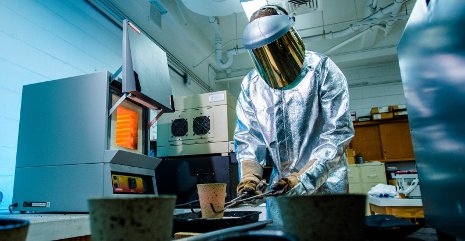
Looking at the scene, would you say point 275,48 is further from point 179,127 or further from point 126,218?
point 179,127

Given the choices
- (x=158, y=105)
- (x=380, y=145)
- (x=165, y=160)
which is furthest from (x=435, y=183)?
(x=380, y=145)

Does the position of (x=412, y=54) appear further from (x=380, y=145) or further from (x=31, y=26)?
(x=380, y=145)

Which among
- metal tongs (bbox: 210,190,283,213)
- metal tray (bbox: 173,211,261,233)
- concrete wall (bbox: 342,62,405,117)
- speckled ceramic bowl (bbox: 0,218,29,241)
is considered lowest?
metal tray (bbox: 173,211,261,233)

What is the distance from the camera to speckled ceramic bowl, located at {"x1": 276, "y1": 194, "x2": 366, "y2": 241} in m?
0.38

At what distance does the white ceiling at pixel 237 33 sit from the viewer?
376 cm

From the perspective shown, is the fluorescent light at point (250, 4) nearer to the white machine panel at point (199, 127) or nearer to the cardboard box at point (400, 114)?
the white machine panel at point (199, 127)

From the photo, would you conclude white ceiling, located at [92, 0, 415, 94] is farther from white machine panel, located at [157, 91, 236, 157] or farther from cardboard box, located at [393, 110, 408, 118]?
white machine panel, located at [157, 91, 236, 157]

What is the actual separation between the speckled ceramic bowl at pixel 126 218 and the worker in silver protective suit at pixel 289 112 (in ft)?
2.78

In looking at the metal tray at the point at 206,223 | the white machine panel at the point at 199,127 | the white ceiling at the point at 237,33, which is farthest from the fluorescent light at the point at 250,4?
the metal tray at the point at 206,223

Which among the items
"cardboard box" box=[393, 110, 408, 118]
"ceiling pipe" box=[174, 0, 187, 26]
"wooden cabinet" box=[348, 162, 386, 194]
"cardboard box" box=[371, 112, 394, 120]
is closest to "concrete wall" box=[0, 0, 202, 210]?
"ceiling pipe" box=[174, 0, 187, 26]

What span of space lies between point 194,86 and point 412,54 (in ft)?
14.7

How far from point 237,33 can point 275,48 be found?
3809mm

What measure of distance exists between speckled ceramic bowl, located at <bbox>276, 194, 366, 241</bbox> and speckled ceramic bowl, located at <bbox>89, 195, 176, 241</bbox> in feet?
0.57

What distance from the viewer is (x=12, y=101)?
6.32ft
